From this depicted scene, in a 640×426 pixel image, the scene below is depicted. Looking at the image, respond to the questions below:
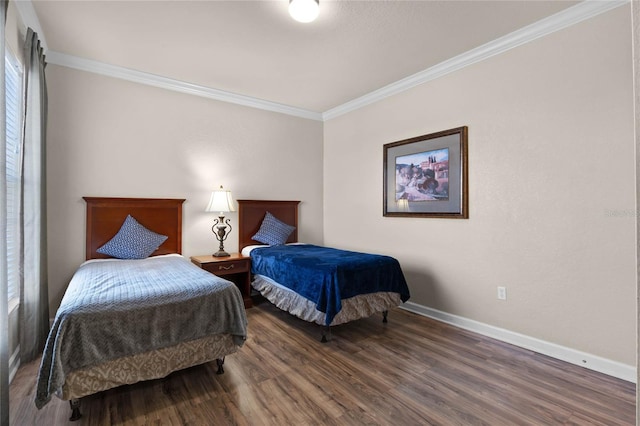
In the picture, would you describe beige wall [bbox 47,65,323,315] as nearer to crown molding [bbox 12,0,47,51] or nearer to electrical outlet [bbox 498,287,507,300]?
crown molding [bbox 12,0,47,51]

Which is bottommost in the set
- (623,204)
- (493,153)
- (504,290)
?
(504,290)

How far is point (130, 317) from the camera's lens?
1839mm

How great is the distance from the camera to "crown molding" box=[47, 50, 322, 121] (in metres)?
3.17

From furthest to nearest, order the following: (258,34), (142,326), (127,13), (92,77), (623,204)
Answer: (92,77) → (258,34) → (127,13) → (623,204) → (142,326)

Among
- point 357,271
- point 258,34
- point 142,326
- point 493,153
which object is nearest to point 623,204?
point 493,153

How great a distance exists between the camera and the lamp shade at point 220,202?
12.5 feet

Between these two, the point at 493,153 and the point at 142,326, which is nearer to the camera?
the point at 142,326

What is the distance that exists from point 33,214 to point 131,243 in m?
0.95

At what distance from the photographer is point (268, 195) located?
4.54m

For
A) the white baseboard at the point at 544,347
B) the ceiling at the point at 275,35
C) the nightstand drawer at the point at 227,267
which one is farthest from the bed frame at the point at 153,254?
the white baseboard at the point at 544,347

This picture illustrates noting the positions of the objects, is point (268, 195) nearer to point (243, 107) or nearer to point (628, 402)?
point (243, 107)

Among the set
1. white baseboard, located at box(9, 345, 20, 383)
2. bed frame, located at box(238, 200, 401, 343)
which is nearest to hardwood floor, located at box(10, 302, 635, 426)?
white baseboard, located at box(9, 345, 20, 383)

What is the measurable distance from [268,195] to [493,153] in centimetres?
290

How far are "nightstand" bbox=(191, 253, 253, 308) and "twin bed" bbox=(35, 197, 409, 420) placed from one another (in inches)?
4.5
